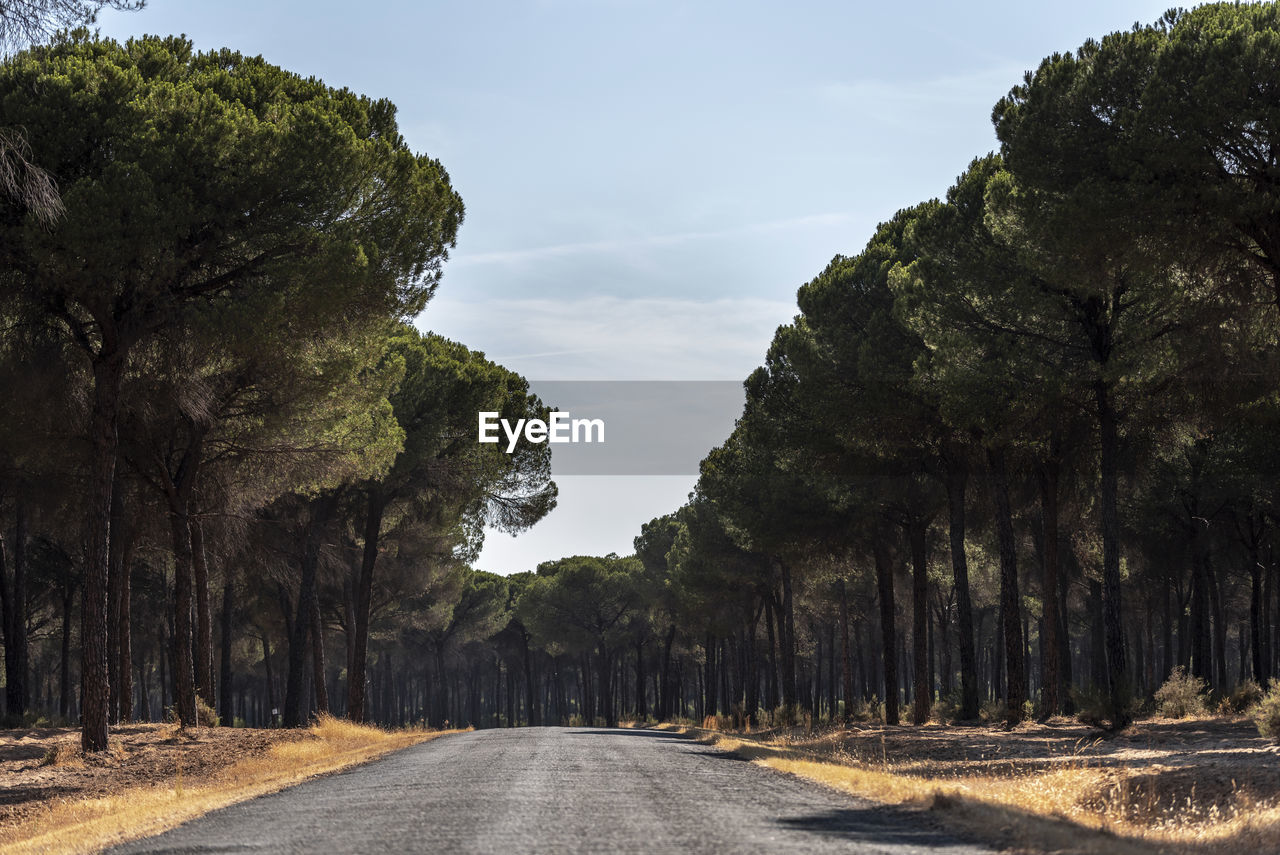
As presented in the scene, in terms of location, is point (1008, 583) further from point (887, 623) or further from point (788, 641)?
point (788, 641)

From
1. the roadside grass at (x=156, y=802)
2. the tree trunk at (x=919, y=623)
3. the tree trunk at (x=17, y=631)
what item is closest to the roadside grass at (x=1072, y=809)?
the roadside grass at (x=156, y=802)

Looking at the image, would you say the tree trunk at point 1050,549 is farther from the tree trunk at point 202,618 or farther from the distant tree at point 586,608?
the distant tree at point 586,608

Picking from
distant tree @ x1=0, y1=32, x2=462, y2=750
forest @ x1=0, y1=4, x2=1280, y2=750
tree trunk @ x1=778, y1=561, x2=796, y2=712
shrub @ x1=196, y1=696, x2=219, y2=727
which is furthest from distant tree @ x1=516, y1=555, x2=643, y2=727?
distant tree @ x1=0, y1=32, x2=462, y2=750

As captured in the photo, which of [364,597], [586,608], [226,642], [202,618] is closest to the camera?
[202,618]

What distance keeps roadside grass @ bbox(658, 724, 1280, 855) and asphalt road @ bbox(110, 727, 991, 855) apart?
45 centimetres

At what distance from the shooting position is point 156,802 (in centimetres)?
1409

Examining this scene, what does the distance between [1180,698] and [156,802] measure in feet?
66.1

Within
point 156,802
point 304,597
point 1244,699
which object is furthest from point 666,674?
point 156,802

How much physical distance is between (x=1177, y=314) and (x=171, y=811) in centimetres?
2007

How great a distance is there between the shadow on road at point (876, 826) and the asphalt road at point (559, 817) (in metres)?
0.01

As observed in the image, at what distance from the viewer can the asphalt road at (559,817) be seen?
900 cm

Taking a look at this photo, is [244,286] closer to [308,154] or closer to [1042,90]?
[308,154]

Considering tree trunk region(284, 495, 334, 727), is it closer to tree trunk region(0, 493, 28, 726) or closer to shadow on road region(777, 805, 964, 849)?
tree trunk region(0, 493, 28, 726)

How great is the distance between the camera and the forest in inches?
759
